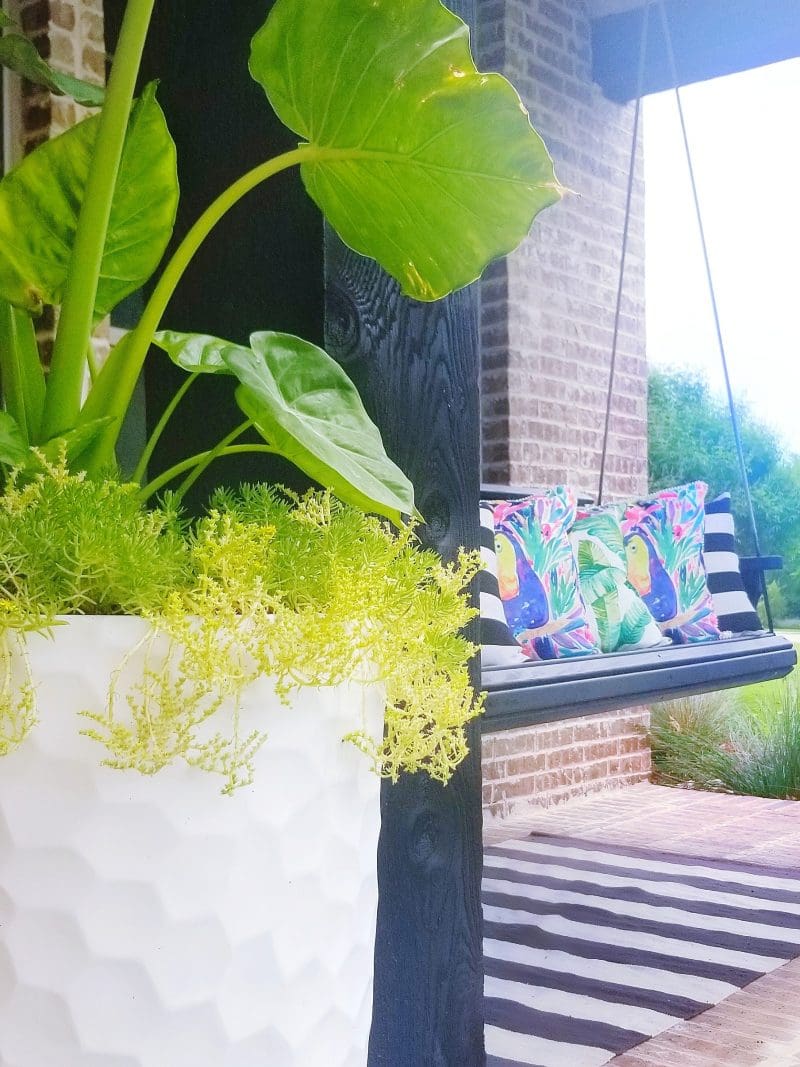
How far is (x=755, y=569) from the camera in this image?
334 centimetres

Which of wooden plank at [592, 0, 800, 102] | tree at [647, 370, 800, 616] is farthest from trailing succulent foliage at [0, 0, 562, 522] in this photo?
tree at [647, 370, 800, 616]

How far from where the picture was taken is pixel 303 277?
100 cm

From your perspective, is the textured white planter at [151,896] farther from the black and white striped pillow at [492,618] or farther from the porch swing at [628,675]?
the black and white striped pillow at [492,618]

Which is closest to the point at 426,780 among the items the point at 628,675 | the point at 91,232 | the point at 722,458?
the point at 91,232

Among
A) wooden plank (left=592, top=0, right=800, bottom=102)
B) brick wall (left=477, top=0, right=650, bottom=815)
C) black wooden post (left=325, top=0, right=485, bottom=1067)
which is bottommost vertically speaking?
black wooden post (left=325, top=0, right=485, bottom=1067)

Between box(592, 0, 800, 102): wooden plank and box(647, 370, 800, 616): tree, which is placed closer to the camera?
box(592, 0, 800, 102): wooden plank

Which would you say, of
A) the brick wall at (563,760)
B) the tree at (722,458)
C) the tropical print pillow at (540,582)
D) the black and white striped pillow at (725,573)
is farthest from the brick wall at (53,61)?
the tree at (722,458)

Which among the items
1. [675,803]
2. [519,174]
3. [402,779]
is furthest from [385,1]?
[675,803]

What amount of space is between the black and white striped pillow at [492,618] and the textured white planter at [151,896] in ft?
4.53

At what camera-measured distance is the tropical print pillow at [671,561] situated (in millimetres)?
3195

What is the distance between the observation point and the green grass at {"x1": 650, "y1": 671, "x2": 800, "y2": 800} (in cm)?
418

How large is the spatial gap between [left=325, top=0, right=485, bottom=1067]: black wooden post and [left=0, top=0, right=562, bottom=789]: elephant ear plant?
174 mm

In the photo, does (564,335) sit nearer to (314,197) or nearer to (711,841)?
(711,841)

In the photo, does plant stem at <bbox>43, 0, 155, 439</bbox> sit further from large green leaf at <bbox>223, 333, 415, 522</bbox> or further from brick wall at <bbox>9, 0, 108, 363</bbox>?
brick wall at <bbox>9, 0, 108, 363</bbox>
